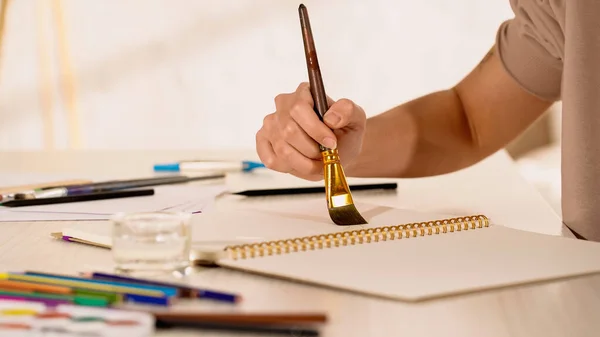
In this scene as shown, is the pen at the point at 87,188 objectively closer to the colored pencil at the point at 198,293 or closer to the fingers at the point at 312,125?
the fingers at the point at 312,125

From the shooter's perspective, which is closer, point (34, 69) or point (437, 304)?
point (437, 304)

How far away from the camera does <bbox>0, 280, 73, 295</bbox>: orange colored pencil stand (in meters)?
0.44

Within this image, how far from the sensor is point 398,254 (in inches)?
23.3

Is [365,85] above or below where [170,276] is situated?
above

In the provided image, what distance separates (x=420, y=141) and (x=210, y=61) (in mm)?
2448

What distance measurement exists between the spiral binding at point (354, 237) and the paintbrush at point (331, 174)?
0.08 meters

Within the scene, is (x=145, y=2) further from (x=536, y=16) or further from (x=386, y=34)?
(x=536, y=16)

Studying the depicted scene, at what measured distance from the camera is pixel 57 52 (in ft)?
11.6

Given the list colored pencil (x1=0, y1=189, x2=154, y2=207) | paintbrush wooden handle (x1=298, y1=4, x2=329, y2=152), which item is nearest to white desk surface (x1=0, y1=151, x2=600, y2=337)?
colored pencil (x1=0, y1=189, x2=154, y2=207)

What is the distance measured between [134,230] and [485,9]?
10.0ft

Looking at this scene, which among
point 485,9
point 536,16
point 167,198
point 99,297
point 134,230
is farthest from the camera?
point 485,9

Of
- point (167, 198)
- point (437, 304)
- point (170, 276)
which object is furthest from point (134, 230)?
point (167, 198)

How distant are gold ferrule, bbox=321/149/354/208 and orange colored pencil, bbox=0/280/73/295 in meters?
0.34

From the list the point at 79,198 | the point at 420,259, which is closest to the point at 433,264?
the point at 420,259
